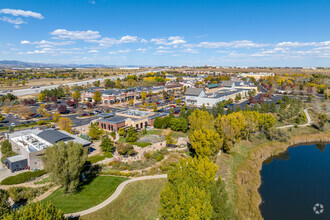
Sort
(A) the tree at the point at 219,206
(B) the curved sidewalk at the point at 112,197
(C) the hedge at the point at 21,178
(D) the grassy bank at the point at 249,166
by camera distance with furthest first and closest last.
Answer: (C) the hedge at the point at 21,178 < (D) the grassy bank at the point at 249,166 < (B) the curved sidewalk at the point at 112,197 < (A) the tree at the point at 219,206

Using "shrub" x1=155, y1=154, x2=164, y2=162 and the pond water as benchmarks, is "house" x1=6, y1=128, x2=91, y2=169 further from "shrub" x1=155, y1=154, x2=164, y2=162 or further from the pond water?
the pond water

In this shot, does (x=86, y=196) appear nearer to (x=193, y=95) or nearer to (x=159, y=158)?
(x=159, y=158)

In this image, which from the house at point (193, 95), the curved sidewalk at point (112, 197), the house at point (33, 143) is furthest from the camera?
the house at point (193, 95)

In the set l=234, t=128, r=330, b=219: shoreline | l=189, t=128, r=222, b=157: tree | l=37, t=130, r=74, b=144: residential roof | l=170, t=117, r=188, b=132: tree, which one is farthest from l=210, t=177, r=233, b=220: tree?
l=170, t=117, r=188, b=132: tree

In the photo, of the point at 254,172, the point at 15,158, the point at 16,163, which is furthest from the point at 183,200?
the point at 15,158

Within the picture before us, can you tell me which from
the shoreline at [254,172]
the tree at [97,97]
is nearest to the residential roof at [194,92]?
the tree at [97,97]

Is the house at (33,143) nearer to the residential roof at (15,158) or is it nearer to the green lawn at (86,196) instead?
the residential roof at (15,158)
